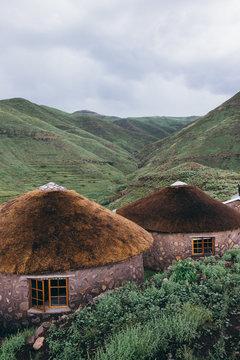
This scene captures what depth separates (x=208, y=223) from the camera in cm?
1623

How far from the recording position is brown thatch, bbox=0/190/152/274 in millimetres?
10367

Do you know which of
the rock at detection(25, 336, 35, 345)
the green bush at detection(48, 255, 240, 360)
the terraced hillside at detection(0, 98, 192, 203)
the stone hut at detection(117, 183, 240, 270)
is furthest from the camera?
the terraced hillside at detection(0, 98, 192, 203)

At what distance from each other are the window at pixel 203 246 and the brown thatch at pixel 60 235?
160 inches

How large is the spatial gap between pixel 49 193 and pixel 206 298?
869 cm

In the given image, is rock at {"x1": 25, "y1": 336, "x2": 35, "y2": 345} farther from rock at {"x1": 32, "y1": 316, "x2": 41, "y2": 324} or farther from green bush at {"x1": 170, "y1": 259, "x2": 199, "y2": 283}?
green bush at {"x1": 170, "y1": 259, "x2": 199, "y2": 283}

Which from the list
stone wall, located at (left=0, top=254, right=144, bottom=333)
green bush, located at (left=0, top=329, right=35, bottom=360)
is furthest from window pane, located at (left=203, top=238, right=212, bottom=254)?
green bush, located at (left=0, top=329, right=35, bottom=360)

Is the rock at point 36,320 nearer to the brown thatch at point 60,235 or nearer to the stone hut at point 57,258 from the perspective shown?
the stone hut at point 57,258

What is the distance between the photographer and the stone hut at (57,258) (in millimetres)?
10406

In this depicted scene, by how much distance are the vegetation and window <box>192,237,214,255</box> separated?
17.6ft

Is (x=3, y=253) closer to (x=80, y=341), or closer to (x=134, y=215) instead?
(x=80, y=341)

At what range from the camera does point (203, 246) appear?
54.2 ft

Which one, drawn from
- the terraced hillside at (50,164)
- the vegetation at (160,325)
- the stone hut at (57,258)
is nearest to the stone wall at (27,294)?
the stone hut at (57,258)

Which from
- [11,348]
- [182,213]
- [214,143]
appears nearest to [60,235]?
[11,348]

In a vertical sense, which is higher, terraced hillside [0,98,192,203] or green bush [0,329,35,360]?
terraced hillside [0,98,192,203]
